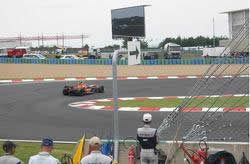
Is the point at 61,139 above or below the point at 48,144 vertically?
below

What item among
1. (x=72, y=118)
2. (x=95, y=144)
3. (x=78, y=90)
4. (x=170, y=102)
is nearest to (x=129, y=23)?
(x=95, y=144)

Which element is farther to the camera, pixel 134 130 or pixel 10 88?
pixel 10 88

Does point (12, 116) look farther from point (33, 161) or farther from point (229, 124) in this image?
point (33, 161)

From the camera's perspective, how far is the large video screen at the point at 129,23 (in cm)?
883

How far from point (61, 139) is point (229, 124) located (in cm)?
466

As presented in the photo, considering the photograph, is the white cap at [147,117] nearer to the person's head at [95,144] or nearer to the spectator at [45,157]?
the person's head at [95,144]

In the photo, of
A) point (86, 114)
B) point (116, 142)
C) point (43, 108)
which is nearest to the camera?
point (116, 142)

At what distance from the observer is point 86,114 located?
56.5 ft

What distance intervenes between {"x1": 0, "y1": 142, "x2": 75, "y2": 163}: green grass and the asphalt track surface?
0.97 meters

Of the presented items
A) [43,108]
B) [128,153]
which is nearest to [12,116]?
[43,108]

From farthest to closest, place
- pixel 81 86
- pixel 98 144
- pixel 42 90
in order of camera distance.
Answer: pixel 42 90 < pixel 81 86 < pixel 98 144

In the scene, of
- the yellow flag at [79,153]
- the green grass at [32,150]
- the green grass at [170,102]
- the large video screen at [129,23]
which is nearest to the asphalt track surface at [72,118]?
the green grass at [170,102]

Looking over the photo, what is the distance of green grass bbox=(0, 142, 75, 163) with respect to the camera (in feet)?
34.3

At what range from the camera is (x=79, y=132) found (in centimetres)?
1371
